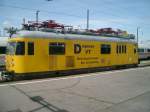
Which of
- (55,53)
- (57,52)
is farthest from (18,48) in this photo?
(57,52)

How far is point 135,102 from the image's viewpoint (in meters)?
9.80

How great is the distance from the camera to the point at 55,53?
1681 cm

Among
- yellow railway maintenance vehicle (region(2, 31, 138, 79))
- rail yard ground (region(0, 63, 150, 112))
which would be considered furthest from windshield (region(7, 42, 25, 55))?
rail yard ground (region(0, 63, 150, 112))

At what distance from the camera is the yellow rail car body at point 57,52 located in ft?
50.0

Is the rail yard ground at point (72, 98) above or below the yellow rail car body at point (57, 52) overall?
below

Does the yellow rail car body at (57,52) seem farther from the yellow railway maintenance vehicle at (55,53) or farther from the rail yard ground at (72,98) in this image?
the rail yard ground at (72,98)

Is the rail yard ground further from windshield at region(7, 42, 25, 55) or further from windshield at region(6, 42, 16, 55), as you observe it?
windshield at region(6, 42, 16, 55)

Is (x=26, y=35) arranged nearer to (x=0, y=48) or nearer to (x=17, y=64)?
(x=17, y=64)

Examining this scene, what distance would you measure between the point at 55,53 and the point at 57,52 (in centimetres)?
19

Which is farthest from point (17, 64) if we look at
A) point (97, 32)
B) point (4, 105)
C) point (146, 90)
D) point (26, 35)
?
point (97, 32)

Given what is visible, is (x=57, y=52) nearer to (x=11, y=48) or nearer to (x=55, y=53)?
(x=55, y=53)

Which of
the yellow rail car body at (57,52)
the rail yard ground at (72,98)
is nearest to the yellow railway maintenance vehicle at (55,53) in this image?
the yellow rail car body at (57,52)

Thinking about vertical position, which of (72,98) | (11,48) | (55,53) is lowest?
(72,98)

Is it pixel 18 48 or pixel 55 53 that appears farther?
pixel 55 53
